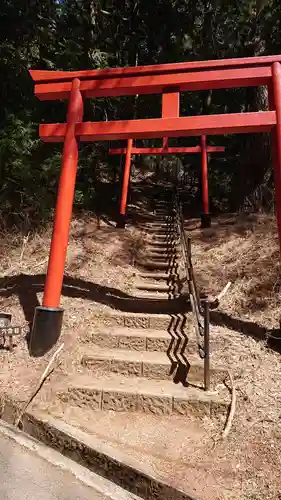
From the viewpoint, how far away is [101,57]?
1030cm

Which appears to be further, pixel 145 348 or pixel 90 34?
pixel 90 34

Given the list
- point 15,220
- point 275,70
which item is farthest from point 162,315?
point 15,220

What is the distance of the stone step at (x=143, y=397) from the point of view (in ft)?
12.5

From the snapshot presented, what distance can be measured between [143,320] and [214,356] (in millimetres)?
1118

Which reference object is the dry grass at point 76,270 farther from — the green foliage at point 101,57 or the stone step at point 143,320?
the green foliage at point 101,57

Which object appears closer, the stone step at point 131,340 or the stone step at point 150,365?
the stone step at point 150,365

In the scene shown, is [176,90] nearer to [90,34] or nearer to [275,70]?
[275,70]

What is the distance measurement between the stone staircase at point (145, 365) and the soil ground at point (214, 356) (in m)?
0.12

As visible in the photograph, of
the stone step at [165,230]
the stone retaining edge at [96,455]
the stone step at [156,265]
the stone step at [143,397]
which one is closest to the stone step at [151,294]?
the stone step at [156,265]

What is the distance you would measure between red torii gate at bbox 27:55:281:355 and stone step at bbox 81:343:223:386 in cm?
59

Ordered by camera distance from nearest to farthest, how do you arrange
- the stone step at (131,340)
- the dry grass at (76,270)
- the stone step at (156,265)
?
the stone step at (131,340)
the dry grass at (76,270)
the stone step at (156,265)

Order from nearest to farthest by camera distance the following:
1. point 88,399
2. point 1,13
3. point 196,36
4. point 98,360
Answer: point 88,399 → point 98,360 → point 1,13 → point 196,36

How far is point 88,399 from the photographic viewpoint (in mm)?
4027

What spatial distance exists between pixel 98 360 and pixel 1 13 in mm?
8050
